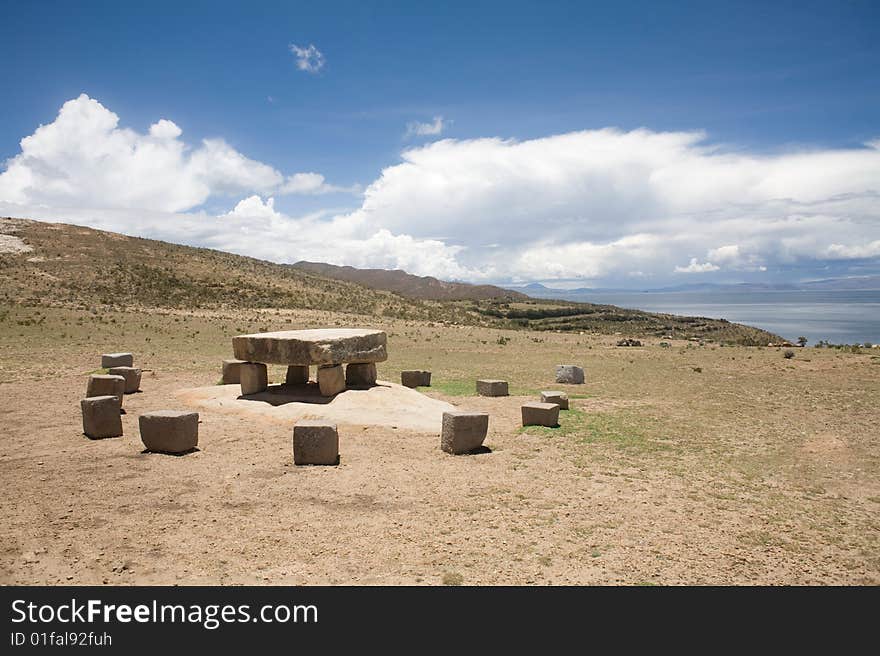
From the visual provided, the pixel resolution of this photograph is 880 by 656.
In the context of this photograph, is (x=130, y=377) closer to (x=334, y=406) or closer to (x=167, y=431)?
(x=334, y=406)

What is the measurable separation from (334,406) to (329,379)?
1.02 m

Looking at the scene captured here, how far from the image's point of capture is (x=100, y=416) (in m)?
11.6

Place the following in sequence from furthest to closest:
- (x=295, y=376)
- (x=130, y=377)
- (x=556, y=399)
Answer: (x=130, y=377) < (x=295, y=376) < (x=556, y=399)

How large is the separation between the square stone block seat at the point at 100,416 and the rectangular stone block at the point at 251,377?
3703 millimetres

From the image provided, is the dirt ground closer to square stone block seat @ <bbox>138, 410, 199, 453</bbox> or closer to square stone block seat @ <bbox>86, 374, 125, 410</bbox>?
square stone block seat @ <bbox>138, 410, 199, 453</bbox>

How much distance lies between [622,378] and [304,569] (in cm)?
1801

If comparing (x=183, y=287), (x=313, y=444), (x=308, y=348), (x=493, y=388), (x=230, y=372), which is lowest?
(x=493, y=388)

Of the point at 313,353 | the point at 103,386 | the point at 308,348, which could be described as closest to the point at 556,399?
the point at 313,353

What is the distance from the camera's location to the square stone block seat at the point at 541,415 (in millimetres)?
13672

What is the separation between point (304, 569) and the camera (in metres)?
6.29

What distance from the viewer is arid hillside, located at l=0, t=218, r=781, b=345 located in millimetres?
47844
